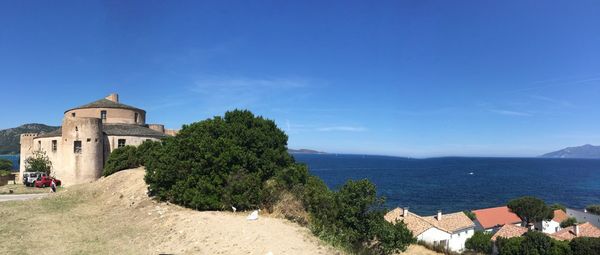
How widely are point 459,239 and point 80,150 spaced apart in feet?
140

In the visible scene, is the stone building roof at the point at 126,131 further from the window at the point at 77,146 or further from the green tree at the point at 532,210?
the green tree at the point at 532,210

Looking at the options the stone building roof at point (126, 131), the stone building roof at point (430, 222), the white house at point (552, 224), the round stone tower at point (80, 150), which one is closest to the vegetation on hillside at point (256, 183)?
the round stone tower at point (80, 150)

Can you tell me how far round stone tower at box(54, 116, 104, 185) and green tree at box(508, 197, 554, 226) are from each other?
5342 centimetres

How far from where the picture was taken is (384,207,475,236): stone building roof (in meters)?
43.2

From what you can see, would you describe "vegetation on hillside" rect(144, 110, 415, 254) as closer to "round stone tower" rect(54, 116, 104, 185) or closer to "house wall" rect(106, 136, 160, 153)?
"round stone tower" rect(54, 116, 104, 185)

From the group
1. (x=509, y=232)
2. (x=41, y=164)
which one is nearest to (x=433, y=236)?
(x=509, y=232)

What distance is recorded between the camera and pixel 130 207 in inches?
823

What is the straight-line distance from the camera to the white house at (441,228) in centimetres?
4259

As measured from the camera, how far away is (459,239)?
46750 millimetres

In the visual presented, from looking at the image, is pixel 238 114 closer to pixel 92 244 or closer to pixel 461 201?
pixel 92 244

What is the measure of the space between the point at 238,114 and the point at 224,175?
6.25 m

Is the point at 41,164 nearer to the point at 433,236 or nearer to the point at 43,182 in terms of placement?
the point at 43,182

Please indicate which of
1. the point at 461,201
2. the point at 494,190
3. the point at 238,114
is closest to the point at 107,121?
the point at 238,114

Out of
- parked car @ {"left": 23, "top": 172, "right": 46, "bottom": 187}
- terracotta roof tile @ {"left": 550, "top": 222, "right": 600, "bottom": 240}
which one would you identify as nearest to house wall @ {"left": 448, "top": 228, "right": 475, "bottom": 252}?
terracotta roof tile @ {"left": 550, "top": 222, "right": 600, "bottom": 240}
